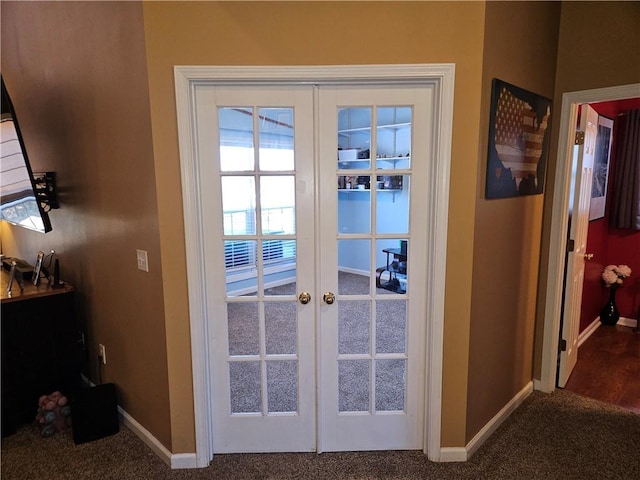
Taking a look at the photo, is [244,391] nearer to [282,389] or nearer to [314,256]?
[282,389]

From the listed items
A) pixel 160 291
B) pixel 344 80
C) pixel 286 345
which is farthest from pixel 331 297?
pixel 344 80

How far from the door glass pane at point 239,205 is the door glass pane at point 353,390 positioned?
0.94m

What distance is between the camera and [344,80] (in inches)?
74.4

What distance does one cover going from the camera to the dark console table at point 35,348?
2.43 metres

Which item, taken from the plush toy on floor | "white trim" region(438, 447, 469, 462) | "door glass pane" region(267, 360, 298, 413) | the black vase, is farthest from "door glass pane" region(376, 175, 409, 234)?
the black vase

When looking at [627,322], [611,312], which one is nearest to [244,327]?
[611,312]

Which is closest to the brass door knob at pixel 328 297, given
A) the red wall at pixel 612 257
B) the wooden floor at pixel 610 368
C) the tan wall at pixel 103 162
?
the tan wall at pixel 103 162

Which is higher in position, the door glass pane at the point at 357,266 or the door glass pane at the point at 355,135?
the door glass pane at the point at 355,135

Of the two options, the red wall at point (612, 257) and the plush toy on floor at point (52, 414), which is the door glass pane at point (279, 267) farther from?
the red wall at point (612, 257)

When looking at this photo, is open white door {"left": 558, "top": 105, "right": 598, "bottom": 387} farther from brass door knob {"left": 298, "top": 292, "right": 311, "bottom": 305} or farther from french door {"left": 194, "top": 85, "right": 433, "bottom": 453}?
brass door knob {"left": 298, "top": 292, "right": 311, "bottom": 305}

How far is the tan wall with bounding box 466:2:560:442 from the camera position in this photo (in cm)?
201

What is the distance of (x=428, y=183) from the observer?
1996 millimetres

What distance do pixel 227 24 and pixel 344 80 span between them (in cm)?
59

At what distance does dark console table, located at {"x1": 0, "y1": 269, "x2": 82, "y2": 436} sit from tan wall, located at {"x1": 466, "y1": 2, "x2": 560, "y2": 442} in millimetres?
2543
